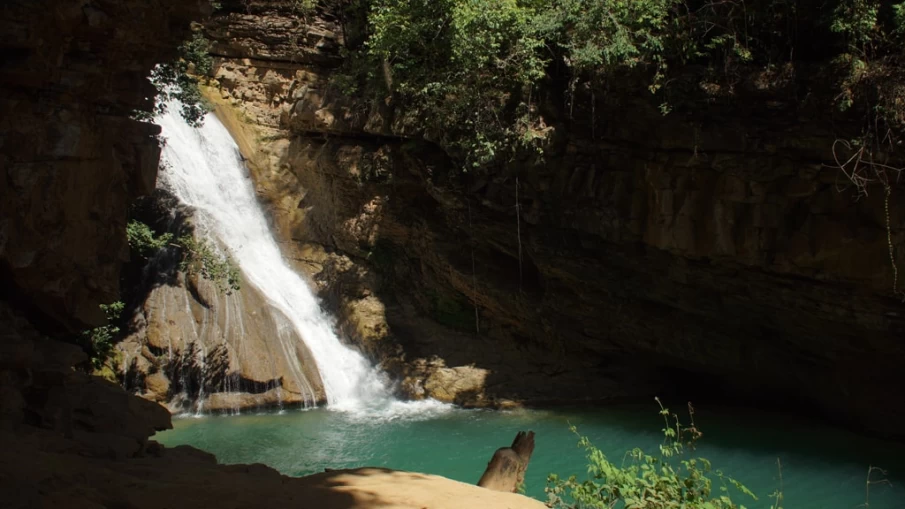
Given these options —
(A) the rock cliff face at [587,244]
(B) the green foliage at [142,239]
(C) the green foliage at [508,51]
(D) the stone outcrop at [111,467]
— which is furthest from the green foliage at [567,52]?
(D) the stone outcrop at [111,467]

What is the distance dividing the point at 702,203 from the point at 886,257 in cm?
273

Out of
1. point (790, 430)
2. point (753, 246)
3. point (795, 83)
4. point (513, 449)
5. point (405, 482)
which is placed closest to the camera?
point (405, 482)

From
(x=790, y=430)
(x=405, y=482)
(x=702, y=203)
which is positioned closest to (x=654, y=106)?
(x=702, y=203)

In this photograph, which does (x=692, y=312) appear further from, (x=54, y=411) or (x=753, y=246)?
(x=54, y=411)

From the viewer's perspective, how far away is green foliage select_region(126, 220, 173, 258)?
1348 centimetres

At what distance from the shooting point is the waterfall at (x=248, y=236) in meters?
14.4

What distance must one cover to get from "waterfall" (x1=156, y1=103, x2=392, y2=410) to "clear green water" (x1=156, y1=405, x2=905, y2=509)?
1.17m

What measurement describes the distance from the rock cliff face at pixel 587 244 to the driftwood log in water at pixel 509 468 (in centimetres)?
590

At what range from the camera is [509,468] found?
6949 mm

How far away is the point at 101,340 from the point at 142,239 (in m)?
2.24

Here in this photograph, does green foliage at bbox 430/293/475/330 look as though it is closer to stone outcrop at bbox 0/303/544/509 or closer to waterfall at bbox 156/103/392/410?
waterfall at bbox 156/103/392/410

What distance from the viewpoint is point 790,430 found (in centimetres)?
1238

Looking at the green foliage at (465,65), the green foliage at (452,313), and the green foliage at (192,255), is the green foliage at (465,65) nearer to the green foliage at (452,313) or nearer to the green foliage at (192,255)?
the green foliage at (452,313)

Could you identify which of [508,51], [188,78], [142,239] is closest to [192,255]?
[142,239]
